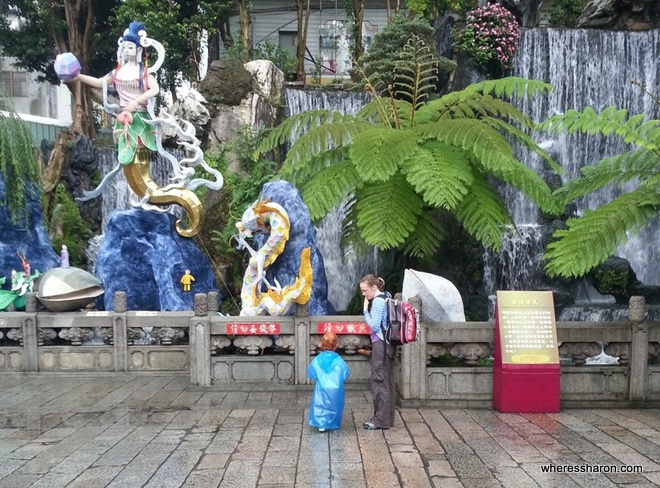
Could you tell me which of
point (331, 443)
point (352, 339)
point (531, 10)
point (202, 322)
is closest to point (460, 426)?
point (331, 443)

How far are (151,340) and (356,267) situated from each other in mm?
6316

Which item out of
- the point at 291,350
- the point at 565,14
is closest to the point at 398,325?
the point at 291,350

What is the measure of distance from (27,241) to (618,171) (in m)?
11.0

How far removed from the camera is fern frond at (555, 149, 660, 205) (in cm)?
725

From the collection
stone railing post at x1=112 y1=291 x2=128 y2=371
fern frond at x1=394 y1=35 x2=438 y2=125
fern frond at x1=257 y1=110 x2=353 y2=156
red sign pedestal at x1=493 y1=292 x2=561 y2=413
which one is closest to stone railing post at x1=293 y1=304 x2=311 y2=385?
red sign pedestal at x1=493 y1=292 x2=561 y2=413

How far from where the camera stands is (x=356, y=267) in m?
14.4

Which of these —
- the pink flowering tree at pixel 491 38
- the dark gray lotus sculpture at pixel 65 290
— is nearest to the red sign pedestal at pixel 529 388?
the dark gray lotus sculpture at pixel 65 290

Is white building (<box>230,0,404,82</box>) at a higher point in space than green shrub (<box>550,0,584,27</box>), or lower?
higher

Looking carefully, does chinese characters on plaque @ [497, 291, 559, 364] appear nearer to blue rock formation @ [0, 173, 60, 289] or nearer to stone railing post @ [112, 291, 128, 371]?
stone railing post @ [112, 291, 128, 371]

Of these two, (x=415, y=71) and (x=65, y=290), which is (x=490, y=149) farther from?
(x=65, y=290)

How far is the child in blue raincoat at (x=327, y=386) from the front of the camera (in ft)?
19.1

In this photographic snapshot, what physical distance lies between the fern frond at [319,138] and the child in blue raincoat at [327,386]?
3.59 meters

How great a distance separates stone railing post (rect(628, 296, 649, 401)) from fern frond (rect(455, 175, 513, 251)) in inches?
77.6

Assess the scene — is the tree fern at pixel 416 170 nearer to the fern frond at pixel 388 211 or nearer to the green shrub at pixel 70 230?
the fern frond at pixel 388 211
